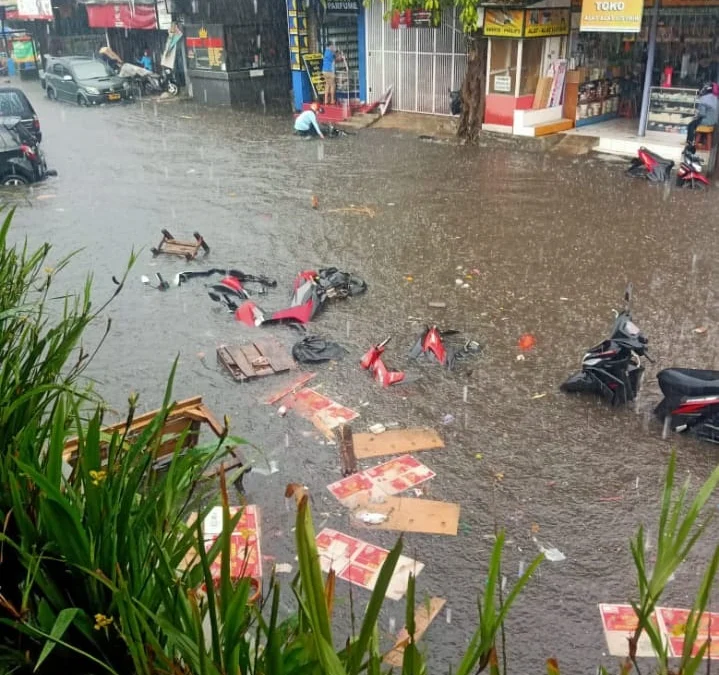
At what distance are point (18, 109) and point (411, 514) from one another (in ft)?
48.7

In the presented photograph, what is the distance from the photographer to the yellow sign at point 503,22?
50.0 feet

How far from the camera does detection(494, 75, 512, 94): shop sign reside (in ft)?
53.6

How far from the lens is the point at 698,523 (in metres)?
4.83

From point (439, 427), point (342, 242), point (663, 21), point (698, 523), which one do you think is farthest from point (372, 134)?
point (698, 523)

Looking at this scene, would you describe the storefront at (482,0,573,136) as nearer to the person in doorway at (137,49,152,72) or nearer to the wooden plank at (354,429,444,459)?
the wooden plank at (354,429,444,459)

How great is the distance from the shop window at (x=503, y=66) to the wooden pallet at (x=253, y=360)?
11477mm

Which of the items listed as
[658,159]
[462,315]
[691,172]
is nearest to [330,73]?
[658,159]

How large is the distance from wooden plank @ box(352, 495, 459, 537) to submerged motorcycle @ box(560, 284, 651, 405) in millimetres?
1931

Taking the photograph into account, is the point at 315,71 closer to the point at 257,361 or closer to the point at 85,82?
the point at 85,82

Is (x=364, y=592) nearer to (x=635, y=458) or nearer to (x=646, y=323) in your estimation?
(x=635, y=458)

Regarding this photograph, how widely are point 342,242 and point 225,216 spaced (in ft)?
8.65

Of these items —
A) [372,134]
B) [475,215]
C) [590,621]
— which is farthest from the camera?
[372,134]

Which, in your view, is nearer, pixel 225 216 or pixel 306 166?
pixel 225 216

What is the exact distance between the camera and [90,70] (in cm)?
2581
